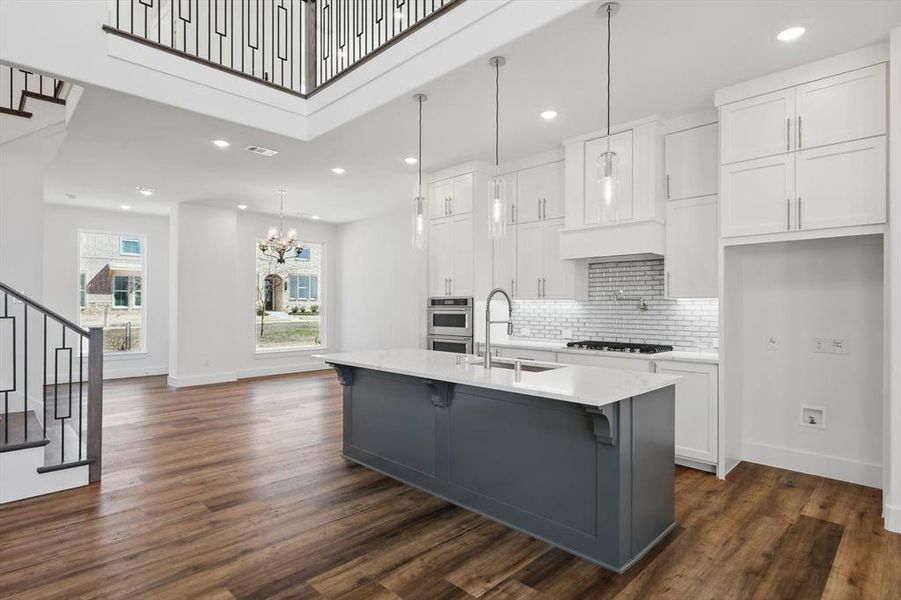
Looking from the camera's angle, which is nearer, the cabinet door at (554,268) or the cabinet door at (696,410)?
the cabinet door at (696,410)

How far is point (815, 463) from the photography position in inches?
151

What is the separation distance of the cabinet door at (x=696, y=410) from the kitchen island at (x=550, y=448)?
1.13 metres

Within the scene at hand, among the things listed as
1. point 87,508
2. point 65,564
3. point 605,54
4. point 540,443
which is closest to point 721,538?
point 540,443

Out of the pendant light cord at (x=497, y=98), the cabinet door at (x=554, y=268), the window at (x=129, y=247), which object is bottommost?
the cabinet door at (x=554, y=268)

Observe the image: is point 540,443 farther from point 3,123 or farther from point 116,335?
point 116,335

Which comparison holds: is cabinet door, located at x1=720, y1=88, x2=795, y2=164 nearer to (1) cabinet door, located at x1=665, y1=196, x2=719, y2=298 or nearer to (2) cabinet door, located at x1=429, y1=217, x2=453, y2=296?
(1) cabinet door, located at x1=665, y1=196, x2=719, y2=298

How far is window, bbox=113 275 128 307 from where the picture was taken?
8625 mm

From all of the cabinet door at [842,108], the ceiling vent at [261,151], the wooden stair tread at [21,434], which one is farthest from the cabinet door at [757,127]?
the wooden stair tread at [21,434]

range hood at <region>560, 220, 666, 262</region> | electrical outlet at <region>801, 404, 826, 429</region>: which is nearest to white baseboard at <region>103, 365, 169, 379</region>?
range hood at <region>560, 220, 666, 262</region>

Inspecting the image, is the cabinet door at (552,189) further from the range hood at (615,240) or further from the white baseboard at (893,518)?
the white baseboard at (893,518)

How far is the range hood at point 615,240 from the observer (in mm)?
4355

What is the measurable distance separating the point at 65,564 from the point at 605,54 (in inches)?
169

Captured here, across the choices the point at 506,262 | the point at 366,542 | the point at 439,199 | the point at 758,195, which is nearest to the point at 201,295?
the point at 439,199

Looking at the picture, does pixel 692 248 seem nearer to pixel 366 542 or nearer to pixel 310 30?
pixel 366 542
